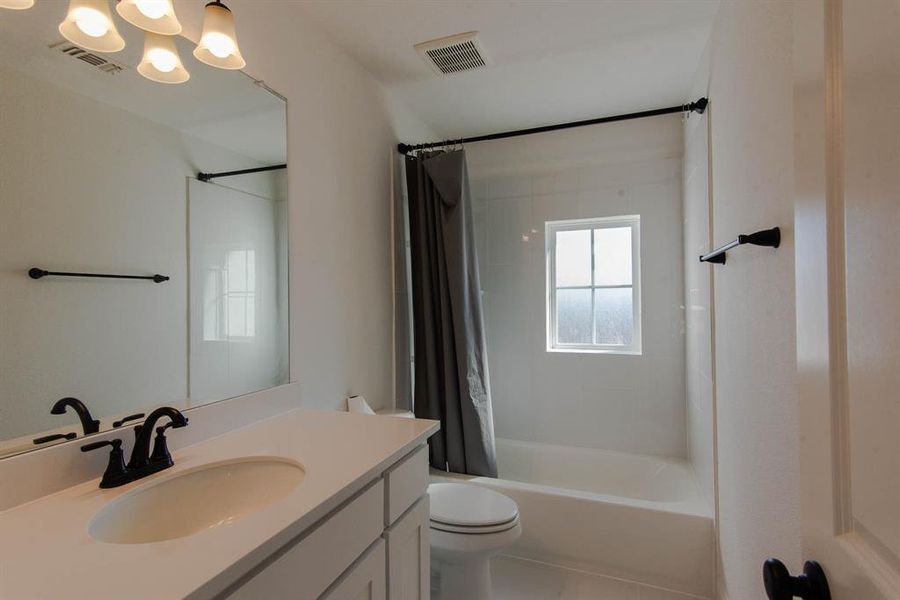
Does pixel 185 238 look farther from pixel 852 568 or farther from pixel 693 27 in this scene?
pixel 693 27

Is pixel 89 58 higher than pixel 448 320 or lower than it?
higher

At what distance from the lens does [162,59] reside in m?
1.12

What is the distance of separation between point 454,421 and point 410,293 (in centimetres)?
76

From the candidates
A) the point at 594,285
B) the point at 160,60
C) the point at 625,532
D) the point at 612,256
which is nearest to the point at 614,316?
the point at 594,285

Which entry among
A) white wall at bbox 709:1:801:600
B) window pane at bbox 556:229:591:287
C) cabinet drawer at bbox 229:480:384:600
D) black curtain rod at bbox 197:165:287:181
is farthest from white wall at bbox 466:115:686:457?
cabinet drawer at bbox 229:480:384:600

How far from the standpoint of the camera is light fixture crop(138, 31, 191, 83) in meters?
1.09

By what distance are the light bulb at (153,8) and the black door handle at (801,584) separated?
5.27 feet

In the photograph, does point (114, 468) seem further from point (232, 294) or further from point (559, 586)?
point (559, 586)

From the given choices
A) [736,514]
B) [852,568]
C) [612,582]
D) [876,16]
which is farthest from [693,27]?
[612,582]

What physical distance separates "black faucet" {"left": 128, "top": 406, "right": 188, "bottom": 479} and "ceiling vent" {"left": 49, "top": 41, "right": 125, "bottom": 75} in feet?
2.72

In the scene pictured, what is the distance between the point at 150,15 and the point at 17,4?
0.25m

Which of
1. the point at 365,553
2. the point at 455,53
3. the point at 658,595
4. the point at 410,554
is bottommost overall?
the point at 658,595

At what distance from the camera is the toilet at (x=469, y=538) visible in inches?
59.4

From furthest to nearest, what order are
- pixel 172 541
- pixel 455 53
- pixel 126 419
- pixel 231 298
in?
pixel 455 53 → pixel 231 298 → pixel 126 419 → pixel 172 541
